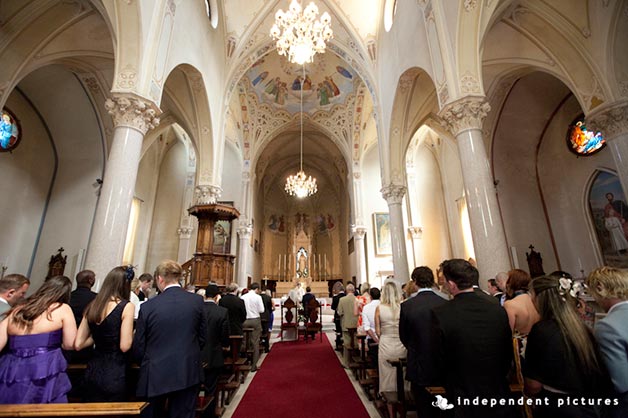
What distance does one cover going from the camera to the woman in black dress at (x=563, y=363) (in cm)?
150

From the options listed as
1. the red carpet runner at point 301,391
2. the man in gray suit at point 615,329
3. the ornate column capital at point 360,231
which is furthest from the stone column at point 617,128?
the ornate column capital at point 360,231

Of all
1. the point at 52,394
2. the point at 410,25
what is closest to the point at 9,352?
the point at 52,394

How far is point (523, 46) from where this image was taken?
323 inches

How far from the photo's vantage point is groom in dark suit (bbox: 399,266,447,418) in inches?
95.0

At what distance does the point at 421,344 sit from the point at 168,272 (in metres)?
2.14

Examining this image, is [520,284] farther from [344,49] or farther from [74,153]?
[74,153]

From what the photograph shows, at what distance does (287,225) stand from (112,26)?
821 inches

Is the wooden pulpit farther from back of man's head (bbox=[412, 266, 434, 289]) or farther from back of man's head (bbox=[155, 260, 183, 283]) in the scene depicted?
back of man's head (bbox=[412, 266, 434, 289])

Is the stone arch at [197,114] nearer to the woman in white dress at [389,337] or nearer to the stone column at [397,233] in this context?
the stone column at [397,233]

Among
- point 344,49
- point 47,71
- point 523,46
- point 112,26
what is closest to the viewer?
point 112,26

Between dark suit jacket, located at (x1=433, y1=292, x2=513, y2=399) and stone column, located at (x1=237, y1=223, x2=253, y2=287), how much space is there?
14.7 metres

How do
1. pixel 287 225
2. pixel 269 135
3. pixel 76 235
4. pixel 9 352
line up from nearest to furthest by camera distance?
pixel 9 352, pixel 76 235, pixel 269 135, pixel 287 225

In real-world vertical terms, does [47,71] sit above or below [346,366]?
above

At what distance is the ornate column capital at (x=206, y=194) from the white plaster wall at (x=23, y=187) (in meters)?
6.03
